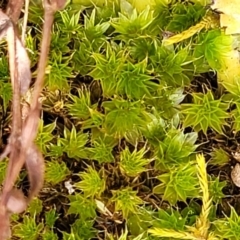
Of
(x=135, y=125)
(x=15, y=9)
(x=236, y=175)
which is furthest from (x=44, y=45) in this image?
(x=236, y=175)

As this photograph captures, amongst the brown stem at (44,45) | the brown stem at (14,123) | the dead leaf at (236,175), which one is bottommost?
the dead leaf at (236,175)

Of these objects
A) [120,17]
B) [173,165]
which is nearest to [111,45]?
[120,17]

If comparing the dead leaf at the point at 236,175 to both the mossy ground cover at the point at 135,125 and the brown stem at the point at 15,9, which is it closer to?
the mossy ground cover at the point at 135,125

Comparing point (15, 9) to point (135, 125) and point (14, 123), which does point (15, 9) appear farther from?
point (135, 125)

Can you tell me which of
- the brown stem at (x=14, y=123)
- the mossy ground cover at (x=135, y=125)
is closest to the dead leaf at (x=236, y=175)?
the mossy ground cover at (x=135, y=125)

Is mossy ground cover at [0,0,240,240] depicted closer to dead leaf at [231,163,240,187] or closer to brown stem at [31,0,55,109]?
dead leaf at [231,163,240,187]

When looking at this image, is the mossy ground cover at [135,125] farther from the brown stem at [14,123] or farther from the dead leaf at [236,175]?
the brown stem at [14,123]

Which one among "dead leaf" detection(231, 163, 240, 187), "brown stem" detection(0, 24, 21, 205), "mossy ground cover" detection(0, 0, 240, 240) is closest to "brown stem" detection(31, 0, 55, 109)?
"brown stem" detection(0, 24, 21, 205)

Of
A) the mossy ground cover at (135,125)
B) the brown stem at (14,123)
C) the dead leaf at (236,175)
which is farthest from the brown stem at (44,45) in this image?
the dead leaf at (236,175)

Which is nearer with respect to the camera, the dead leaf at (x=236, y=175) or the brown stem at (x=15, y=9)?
the brown stem at (x=15, y=9)

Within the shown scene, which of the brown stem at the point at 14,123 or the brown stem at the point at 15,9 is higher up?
the brown stem at the point at 15,9

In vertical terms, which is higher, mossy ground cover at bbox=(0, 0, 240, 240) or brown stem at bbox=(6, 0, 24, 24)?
brown stem at bbox=(6, 0, 24, 24)
